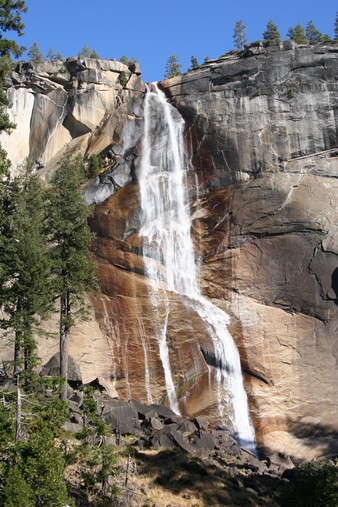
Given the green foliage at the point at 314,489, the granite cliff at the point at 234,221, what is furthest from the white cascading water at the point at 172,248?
the green foliage at the point at 314,489

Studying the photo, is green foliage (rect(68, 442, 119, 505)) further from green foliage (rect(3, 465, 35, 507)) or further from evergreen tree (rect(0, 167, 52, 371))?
evergreen tree (rect(0, 167, 52, 371))

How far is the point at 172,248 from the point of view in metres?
41.0

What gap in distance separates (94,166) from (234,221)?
11.6 meters

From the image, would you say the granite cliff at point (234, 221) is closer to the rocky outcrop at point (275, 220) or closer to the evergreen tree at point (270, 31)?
the rocky outcrop at point (275, 220)

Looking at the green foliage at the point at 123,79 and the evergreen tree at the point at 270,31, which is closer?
the green foliage at the point at 123,79

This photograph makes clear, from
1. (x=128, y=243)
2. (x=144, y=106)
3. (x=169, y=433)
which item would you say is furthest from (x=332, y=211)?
(x=169, y=433)

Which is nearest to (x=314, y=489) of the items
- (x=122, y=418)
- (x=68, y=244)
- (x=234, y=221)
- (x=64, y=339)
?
(x=122, y=418)

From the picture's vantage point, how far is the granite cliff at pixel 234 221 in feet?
118

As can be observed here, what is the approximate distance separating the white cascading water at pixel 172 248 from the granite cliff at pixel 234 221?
1.81 ft

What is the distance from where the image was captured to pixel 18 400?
1900 centimetres

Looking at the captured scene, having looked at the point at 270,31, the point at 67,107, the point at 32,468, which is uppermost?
the point at 270,31

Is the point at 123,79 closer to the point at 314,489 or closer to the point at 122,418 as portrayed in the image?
the point at 122,418

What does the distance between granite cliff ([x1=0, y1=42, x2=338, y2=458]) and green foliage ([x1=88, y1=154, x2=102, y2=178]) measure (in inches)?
37.4

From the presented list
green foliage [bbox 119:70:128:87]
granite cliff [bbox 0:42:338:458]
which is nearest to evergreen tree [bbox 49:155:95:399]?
granite cliff [bbox 0:42:338:458]
